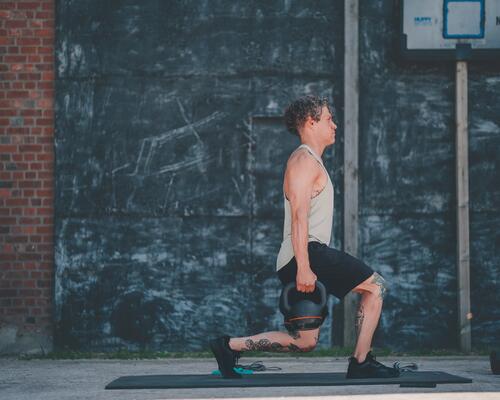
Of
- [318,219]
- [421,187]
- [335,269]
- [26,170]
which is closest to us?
[335,269]

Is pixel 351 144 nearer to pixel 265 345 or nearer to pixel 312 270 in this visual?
pixel 312 270

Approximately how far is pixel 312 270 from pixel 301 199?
1.71ft

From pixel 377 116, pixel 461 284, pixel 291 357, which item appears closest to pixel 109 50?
pixel 377 116

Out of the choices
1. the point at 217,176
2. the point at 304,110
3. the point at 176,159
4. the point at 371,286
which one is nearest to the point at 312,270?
the point at 371,286

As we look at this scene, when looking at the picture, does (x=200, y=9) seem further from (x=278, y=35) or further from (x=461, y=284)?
(x=461, y=284)

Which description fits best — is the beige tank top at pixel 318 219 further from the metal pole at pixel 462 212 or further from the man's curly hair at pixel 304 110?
the metal pole at pixel 462 212

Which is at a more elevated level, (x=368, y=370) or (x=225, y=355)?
(x=225, y=355)

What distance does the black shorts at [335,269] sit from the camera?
7.04 meters

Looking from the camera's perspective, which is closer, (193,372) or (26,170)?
(193,372)

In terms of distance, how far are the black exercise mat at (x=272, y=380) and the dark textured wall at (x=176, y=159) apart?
2.28 m

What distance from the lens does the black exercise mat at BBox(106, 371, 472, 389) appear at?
23.0 ft

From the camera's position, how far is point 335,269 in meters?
7.04

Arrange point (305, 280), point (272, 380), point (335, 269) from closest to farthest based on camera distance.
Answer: point (305, 280) → point (335, 269) → point (272, 380)

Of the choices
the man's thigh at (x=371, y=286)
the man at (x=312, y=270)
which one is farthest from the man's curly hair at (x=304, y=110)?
the man's thigh at (x=371, y=286)
